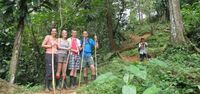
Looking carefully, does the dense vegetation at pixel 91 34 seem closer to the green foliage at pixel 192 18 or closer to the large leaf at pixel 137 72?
the green foliage at pixel 192 18

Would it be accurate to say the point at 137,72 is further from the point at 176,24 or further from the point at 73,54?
the point at 176,24

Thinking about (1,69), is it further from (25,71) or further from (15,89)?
(15,89)

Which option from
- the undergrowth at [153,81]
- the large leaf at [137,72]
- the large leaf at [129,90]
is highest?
the large leaf at [137,72]

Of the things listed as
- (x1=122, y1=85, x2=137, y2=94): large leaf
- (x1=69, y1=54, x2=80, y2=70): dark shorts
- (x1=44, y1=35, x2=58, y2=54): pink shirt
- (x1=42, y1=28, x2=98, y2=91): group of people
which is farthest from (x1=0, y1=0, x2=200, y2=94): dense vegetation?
(x1=122, y1=85, x2=137, y2=94): large leaf

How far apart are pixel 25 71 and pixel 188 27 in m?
8.37

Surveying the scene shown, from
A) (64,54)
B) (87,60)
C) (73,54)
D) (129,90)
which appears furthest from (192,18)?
(129,90)

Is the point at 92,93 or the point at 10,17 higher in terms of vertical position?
A: the point at 10,17

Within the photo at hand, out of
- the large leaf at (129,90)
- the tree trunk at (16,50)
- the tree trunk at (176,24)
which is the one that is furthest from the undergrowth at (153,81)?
the tree trunk at (16,50)

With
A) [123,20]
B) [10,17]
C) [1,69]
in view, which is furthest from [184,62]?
[123,20]

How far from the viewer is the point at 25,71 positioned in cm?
1702

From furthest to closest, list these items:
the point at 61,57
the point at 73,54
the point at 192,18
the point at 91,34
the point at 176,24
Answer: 1. the point at 91,34
2. the point at 192,18
3. the point at 176,24
4. the point at 73,54
5. the point at 61,57

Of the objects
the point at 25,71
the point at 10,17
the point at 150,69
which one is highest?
the point at 10,17

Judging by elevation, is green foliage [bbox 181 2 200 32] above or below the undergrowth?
above

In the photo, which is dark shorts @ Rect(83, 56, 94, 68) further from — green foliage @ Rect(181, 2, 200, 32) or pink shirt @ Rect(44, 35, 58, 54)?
green foliage @ Rect(181, 2, 200, 32)
